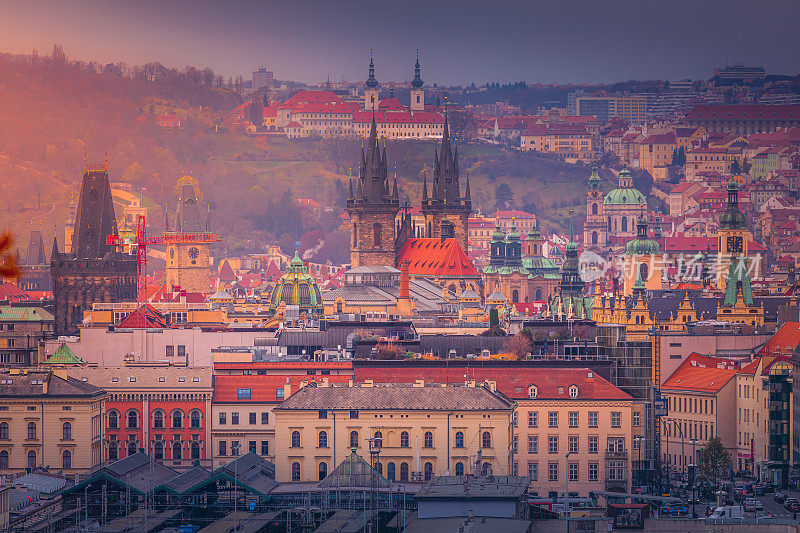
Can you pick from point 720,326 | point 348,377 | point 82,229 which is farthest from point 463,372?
point 82,229

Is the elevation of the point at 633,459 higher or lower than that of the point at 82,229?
lower

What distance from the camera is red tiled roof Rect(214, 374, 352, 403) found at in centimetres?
11688

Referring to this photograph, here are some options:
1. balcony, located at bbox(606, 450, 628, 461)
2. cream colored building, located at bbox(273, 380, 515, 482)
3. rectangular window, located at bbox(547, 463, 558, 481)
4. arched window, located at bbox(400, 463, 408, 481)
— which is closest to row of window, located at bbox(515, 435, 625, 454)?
balcony, located at bbox(606, 450, 628, 461)

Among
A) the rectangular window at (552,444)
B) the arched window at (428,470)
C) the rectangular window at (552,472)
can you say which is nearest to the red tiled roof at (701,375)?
the rectangular window at (552,444)

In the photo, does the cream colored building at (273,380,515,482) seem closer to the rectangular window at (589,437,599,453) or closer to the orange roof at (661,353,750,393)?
the rectangular window at (589,437,599,453)

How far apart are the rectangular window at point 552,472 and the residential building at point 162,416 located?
708 inches

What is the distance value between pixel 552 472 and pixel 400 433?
28.1 feet

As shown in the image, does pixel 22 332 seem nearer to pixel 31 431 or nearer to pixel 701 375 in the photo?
pixel 701 375

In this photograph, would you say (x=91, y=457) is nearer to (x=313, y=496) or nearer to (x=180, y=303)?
(x=313, y=496)

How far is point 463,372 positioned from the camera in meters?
117

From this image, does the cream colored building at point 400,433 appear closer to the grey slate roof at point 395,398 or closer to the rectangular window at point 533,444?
the grey slate roof at point 395,398

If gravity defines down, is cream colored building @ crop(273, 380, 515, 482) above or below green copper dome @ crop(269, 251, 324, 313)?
below

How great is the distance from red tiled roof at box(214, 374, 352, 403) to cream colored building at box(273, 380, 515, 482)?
9.35 m

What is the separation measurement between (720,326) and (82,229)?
198 feet
